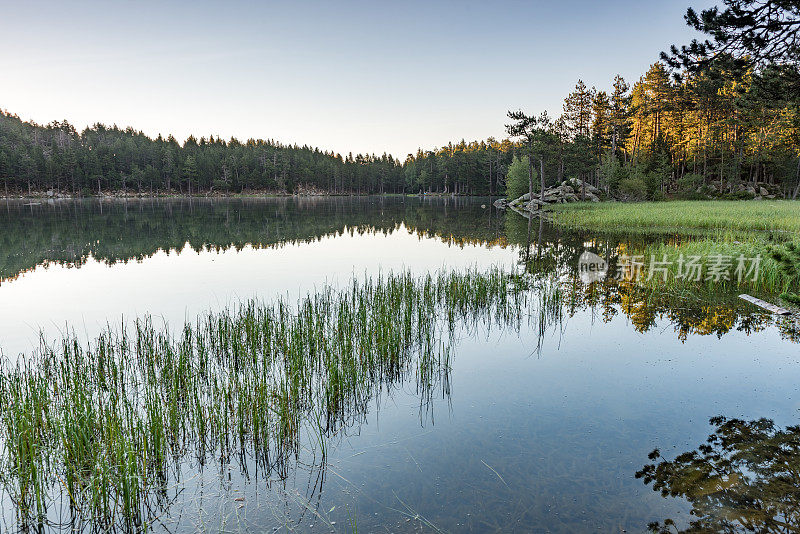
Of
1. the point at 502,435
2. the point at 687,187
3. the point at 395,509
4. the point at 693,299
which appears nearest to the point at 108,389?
the point at 395,509

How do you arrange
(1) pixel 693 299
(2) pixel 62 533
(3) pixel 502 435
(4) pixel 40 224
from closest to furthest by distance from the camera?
(2) pixel 62 533, (3) pixel 502 435, (1) pixel 693 299, (4) pixel 40 224

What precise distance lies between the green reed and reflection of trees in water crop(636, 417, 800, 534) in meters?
3.54

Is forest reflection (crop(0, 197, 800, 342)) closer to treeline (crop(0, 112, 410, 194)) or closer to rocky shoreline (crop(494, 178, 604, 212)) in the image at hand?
rocky shoreline (crop(494, 178, 604, 212))

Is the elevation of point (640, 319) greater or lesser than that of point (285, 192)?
lesser

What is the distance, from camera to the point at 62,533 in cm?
404

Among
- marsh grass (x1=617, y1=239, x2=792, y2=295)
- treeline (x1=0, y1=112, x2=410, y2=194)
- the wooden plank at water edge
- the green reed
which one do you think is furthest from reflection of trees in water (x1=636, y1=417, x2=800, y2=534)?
treeline (x1=0, y1=112, x2=410, y2=194)

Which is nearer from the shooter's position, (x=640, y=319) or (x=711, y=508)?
(x=711, y=508)

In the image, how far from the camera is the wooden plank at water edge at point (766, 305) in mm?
10805

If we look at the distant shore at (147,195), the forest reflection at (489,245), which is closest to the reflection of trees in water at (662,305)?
the forest reflection at (489,245)

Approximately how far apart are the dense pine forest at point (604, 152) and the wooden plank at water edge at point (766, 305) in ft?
17.6

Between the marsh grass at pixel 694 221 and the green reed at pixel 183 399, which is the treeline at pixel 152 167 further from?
the green reed at pixel 183 399

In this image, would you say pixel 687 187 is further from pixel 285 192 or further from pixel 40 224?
pixel 285 192

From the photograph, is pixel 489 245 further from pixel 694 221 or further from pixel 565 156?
pixel 565 156

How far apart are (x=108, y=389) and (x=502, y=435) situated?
6.28 metres
